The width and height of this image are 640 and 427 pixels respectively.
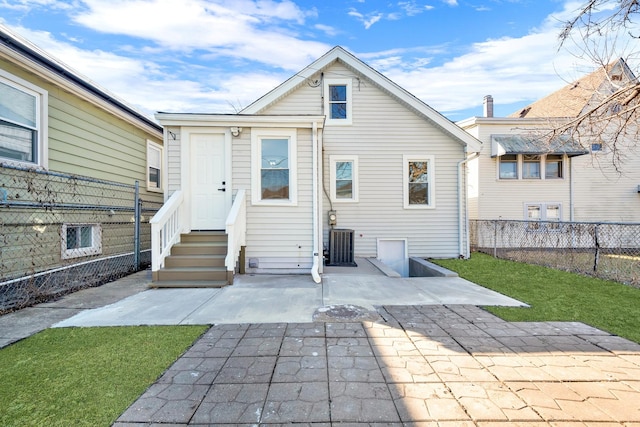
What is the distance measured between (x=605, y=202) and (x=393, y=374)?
14.6m

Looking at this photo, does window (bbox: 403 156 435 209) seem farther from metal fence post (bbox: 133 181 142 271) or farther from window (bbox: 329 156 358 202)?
metal fence post (bbox: 133 181 142 271)

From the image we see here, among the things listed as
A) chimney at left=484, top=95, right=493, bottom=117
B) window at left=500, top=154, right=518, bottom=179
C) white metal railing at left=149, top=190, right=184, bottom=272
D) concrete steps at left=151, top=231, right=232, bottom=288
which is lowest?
concrete steps at left=151, top=231, right=232, bottom=288

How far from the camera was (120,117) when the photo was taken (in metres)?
7.24

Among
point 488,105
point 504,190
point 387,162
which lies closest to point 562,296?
point 387,162

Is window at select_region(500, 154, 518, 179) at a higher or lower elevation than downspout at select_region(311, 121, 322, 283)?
higher

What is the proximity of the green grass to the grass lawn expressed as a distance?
395 centimetres

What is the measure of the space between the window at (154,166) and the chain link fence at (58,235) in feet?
3.66

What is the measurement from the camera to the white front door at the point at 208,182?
20.4ft

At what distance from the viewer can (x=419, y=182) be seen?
9008 mm

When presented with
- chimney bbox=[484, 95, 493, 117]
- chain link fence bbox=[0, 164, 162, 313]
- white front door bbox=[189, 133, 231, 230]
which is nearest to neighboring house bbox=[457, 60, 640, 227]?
chimney bbox=[484, 95, 493, 117]

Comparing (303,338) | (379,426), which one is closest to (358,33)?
(303,338)

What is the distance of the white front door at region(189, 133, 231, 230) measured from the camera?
6.22 m

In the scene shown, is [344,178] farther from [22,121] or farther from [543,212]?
[543,212]

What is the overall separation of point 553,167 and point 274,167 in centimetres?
1182
